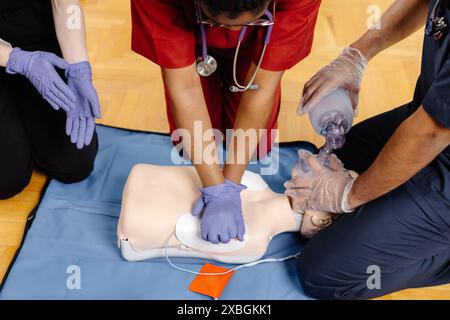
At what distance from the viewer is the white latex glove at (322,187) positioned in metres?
1.33

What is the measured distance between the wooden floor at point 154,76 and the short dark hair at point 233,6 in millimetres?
937

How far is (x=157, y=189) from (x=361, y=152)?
64 cm

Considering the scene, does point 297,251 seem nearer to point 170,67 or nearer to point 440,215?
point 440,215

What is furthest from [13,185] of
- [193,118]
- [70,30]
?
[193,118]

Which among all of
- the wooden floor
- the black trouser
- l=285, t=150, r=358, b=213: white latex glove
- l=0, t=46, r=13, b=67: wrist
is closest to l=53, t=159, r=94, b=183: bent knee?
the black trouser

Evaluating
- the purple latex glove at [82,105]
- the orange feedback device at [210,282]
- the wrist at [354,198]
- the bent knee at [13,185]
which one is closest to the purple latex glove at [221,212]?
the orange feedback device at [210,282]

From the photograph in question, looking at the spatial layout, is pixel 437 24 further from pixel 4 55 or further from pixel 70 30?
pixel 4 55

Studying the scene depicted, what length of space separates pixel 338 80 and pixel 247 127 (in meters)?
0.29

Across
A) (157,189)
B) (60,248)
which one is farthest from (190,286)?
(60,248)

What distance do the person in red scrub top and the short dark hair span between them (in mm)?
99

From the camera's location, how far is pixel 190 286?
1.38 meters

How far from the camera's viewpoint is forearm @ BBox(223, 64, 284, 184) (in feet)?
4.48

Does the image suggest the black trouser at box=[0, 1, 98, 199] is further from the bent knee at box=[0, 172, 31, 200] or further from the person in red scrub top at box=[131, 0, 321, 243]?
the person in red scrub top at box=[131, 0, 321, 243]
